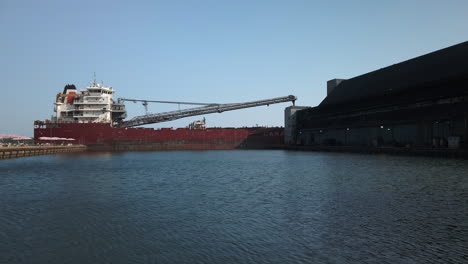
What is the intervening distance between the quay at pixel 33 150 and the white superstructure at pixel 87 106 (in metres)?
5.16

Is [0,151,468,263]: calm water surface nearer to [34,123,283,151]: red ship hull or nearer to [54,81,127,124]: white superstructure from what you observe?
[34,123,283,151]: red ship hull

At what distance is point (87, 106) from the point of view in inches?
2229

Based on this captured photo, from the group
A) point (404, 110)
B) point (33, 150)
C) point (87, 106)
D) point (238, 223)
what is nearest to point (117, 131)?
point (87, 106)

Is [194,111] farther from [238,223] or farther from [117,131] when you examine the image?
[238,223]

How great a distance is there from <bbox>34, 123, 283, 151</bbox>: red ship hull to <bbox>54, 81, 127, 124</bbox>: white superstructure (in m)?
2.31

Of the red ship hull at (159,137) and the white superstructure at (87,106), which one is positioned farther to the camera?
the white superstructure at (87,106)

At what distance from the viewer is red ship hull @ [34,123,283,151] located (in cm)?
5475

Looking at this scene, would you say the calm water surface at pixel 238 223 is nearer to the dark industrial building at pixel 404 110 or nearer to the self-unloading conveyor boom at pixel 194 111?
the dark industrial building at pixel 404 110

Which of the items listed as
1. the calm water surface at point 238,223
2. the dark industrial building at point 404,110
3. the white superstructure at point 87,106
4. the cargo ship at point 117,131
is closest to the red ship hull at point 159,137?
the cargo ship at point 117,131

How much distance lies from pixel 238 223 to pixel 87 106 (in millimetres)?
52750

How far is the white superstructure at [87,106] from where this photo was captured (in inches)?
2210

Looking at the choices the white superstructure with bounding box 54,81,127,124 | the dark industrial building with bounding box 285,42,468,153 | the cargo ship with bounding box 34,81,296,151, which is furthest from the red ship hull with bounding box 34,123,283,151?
the dark industrial building with bounding box 285,42,468,153

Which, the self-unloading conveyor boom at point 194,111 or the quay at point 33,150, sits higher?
the self-unloading conveyor boom at point 194,111

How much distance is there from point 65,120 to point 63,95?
449cm
